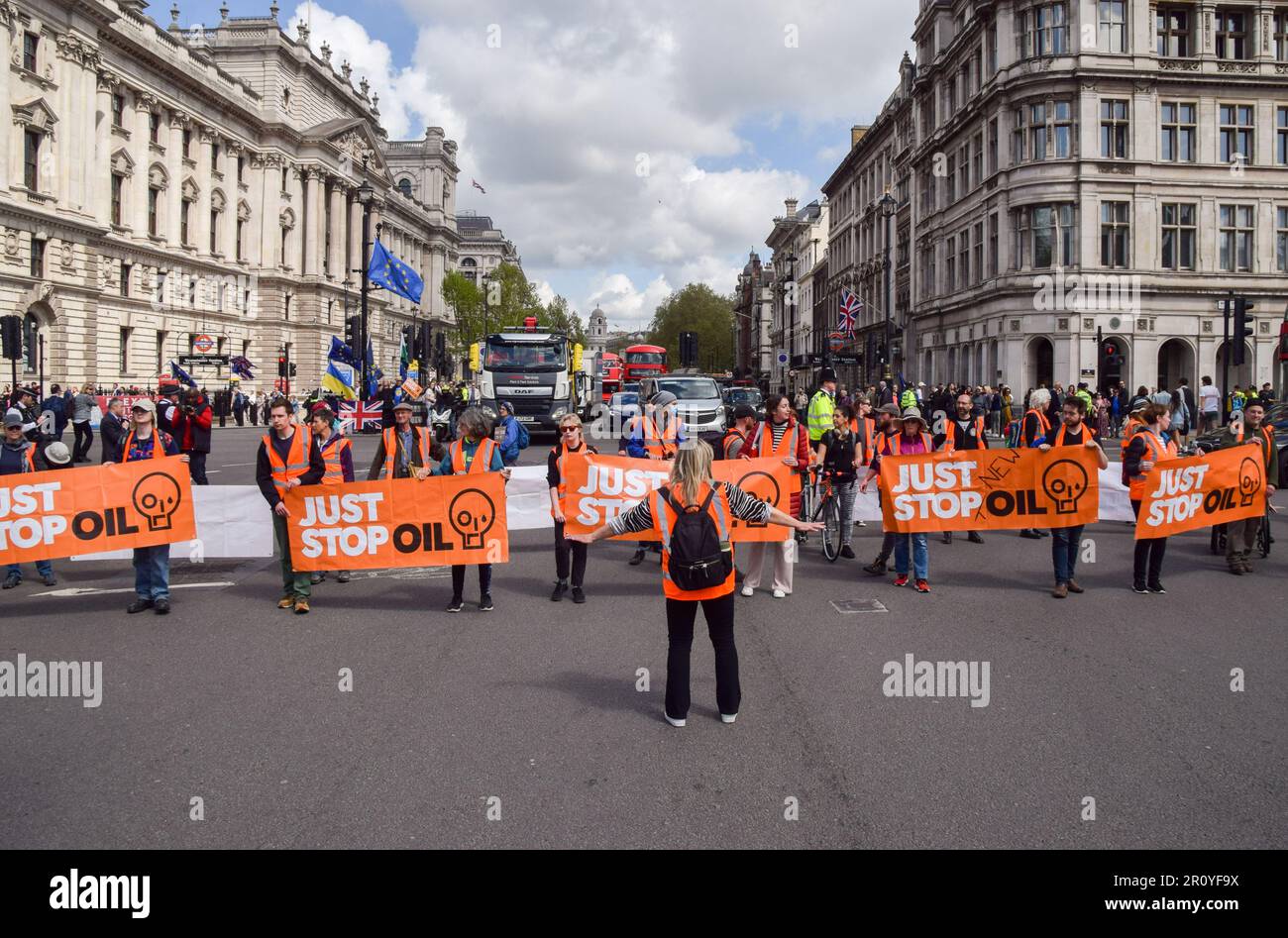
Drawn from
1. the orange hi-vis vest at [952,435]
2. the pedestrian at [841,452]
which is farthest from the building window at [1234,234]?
the pedestrian at [841,452]

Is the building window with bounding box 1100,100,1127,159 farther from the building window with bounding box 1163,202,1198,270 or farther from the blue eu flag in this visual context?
the blue eu flag

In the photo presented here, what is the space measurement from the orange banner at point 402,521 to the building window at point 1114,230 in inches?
1528

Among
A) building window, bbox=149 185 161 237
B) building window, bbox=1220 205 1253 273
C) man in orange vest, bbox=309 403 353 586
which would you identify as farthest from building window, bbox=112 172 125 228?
building window, bbox=1220 205 1253 273

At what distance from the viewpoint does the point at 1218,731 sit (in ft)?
18.6

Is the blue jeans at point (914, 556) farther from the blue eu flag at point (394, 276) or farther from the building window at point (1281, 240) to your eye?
the building window at point (1281, 240)

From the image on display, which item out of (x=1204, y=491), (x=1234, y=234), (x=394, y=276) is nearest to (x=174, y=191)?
(x=394, y=276)

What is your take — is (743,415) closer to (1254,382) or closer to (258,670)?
(258,670)

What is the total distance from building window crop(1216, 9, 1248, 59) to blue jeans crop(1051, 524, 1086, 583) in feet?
136

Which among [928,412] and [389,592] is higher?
[928,412]

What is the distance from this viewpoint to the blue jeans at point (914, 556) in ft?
33.0

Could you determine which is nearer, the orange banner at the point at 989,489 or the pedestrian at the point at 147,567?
the pedestrian at the point at 147,567

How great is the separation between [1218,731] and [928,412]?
1233 inches
